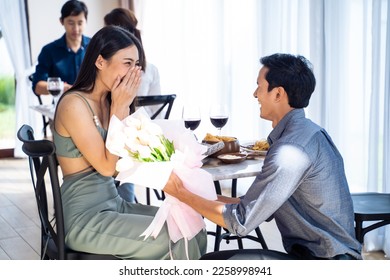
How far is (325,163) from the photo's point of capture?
67.4 inches

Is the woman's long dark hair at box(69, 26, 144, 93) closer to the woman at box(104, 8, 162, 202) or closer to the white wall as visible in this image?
the woman at box(104, 8, 162, 202)

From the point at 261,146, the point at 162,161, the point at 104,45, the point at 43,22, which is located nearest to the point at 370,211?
the point at 261,146

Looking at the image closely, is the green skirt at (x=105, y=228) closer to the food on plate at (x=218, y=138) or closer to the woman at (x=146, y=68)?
the food on plate at (x=218, y=138)

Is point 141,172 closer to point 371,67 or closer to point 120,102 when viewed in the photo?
point 120,102

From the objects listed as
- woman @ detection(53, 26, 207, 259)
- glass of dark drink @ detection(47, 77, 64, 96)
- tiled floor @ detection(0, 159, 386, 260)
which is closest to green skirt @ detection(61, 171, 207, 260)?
woman @ detection(53, 26, 207, 259)

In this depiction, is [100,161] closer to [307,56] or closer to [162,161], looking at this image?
[162,161]

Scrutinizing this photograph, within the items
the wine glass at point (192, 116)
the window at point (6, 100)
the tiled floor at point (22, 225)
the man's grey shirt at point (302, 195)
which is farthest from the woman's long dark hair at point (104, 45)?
the window at point (6, 100)

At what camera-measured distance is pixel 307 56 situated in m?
3.36

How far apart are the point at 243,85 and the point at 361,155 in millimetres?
1176

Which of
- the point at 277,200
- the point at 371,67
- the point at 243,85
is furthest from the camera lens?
the point at 243,85

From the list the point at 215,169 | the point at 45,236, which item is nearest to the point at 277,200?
the point at 215,169

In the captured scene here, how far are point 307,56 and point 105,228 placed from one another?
6.13 ft

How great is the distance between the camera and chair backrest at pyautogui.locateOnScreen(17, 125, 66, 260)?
5.84 feet

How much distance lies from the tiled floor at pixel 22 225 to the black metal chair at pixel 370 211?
2.12 ft
